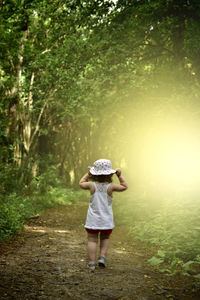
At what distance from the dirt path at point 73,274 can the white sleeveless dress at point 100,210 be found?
0.65m

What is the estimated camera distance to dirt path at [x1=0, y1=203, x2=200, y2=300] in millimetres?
4104

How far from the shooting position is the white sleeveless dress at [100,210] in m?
5.37

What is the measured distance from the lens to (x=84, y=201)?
16.2 meters

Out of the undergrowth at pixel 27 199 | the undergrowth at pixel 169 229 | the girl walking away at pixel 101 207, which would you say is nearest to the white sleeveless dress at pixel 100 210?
the girl walking away at pixel 101 207

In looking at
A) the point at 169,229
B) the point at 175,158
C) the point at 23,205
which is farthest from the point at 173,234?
the point at 175,158

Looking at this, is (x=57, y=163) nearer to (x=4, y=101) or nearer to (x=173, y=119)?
(x=4, y=101)

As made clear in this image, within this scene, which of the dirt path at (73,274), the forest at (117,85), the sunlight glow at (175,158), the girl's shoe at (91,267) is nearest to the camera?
the dirt path at (73,274)

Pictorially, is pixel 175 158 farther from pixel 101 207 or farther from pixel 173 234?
pixel 101 207

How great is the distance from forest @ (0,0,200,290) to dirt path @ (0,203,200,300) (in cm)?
173

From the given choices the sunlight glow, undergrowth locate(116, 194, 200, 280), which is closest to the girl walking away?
undergrowth locate(116, 194, 200, 280)

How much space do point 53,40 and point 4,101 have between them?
3.19m

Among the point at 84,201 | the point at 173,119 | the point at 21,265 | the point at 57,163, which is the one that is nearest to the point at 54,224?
the point at 21,265

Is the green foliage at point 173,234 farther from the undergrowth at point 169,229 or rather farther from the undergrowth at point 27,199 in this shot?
the undergrowth at point 27,199

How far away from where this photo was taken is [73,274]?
16.0ft
